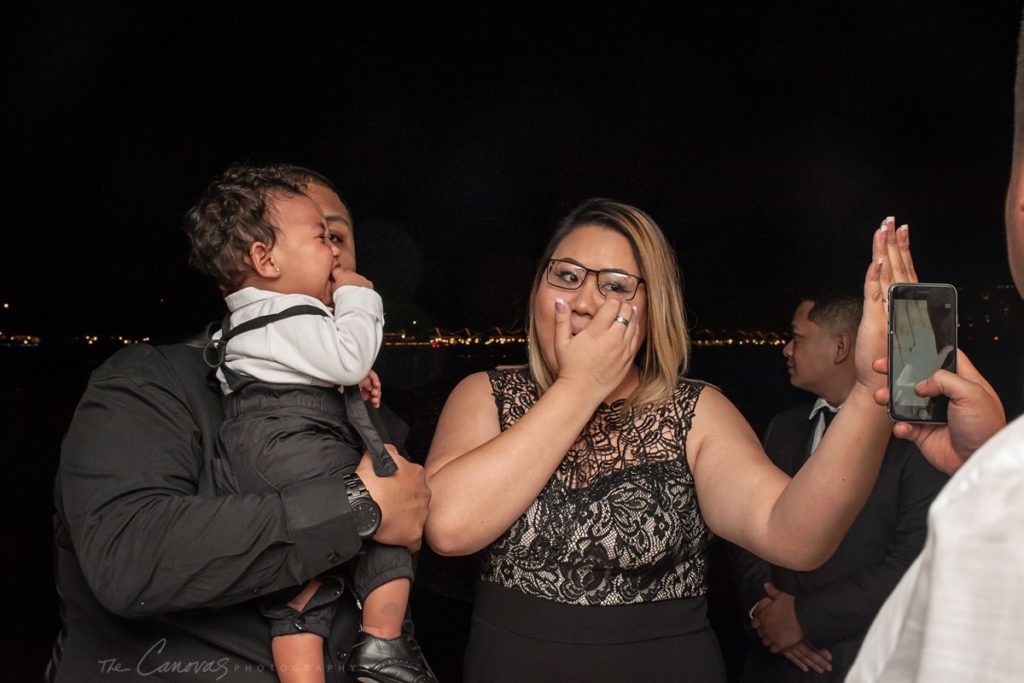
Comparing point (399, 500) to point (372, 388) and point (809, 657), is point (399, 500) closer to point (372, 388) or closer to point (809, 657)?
point (372, 388)

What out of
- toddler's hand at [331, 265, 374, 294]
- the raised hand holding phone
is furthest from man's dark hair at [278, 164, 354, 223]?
the raised hand holding phone

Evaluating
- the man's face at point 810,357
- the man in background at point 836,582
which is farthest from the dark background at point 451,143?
the man in background at point 836,582

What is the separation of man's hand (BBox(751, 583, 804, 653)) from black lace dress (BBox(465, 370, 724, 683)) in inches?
33.8

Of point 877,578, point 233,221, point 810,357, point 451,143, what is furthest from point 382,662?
point 451,143

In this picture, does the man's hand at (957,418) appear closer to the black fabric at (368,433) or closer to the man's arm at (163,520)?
the black fabric at (368,433)

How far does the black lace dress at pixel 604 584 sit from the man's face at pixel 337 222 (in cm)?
66

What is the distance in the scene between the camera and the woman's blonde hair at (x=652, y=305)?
2062 mm

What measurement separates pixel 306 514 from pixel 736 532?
2.83 feet

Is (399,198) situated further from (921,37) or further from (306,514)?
(306,514)

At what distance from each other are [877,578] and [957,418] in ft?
4.30

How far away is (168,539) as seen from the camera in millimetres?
1414

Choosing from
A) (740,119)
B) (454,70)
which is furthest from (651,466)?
(740,119)

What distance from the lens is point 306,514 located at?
4.84 ft

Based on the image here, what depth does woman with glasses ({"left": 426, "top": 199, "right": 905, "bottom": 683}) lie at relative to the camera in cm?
174
